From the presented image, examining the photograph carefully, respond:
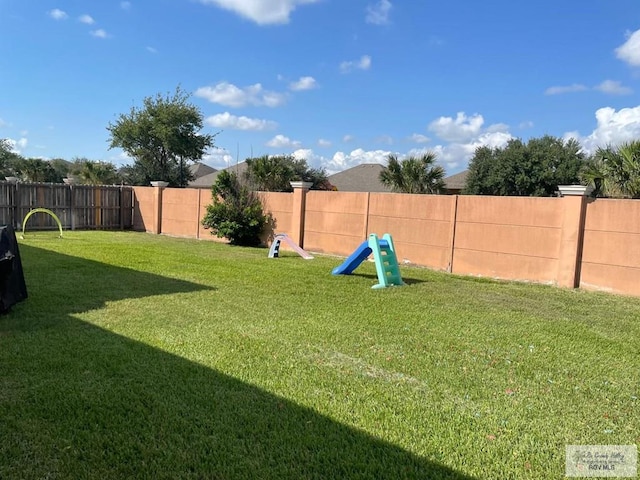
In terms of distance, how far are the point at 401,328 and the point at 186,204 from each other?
535 inches

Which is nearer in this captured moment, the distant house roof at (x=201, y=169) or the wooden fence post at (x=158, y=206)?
the wooden fence post at (x=158, y=206)

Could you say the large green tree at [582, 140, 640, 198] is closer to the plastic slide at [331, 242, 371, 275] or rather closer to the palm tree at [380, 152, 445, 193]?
the plastic slide at [331, 242, 371, 275]

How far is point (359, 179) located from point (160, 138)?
1418cm

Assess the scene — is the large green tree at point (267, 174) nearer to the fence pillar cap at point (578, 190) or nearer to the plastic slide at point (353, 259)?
the plastic slide at point (353, 259)

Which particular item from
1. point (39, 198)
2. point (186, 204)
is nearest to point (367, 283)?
point (186, 204)

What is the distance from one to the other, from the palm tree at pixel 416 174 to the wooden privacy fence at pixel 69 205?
36.6 ft

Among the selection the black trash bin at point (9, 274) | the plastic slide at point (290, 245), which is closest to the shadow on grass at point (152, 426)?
the black trash bin at point (9, 274)

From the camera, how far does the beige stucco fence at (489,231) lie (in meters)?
8.89

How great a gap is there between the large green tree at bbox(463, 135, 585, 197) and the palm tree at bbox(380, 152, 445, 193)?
8710 millimetres

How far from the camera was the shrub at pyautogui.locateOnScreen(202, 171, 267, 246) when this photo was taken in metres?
15.1

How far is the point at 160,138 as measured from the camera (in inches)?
1156

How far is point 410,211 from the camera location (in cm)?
1179

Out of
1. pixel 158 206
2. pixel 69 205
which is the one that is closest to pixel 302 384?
pixel 158 206

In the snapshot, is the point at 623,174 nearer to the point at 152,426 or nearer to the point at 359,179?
the point at 152,426
